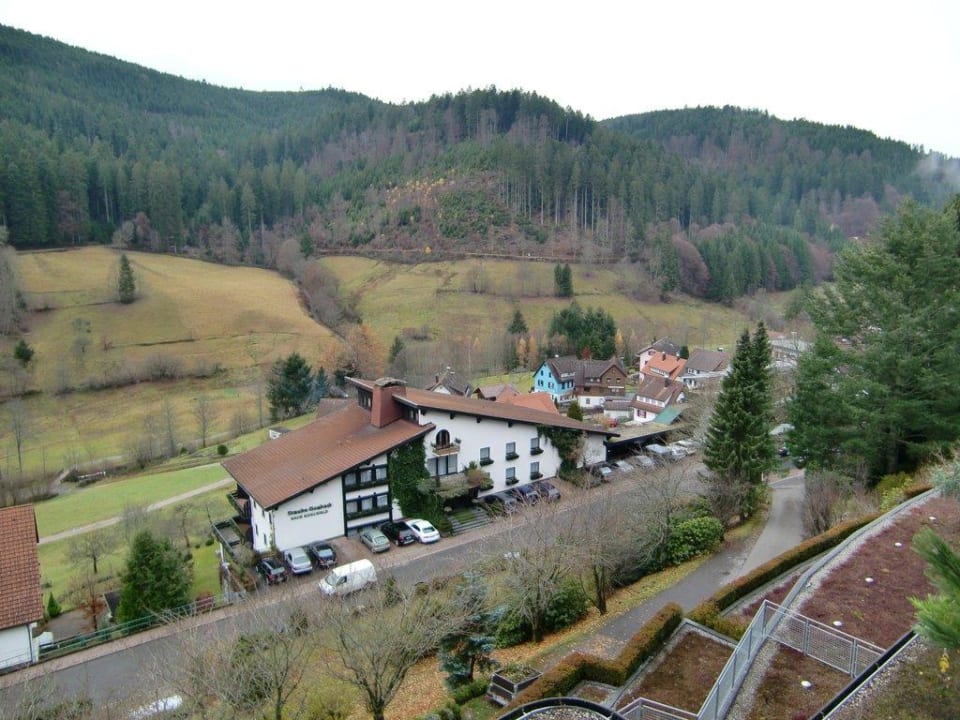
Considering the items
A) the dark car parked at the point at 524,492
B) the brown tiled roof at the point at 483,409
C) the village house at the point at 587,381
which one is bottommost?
the village house at the point at 587,381

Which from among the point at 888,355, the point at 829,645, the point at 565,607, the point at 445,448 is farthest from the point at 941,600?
the point at 445,448

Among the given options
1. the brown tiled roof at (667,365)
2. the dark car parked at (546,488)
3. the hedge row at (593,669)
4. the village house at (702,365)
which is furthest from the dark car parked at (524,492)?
the brown tiled roof at (667,365)

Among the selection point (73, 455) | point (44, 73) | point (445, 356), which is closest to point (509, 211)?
point (445, 356)

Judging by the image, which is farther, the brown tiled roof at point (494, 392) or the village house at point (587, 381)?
the village house at point (587, 381)

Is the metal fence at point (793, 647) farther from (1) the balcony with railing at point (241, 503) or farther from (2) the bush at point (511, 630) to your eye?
(1) the balcony with railing at point (241, 503)

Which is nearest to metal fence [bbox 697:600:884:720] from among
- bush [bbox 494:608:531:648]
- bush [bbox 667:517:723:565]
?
bush [bbox 494:608:531:648]

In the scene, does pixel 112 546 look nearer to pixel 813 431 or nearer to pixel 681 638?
pixel 681 638

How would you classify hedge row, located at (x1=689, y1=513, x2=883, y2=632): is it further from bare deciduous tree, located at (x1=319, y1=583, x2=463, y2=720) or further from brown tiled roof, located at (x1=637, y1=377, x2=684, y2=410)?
brown tiled roof, located at (x1=637, y1=377, x2=684, y2=410)
